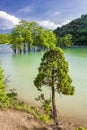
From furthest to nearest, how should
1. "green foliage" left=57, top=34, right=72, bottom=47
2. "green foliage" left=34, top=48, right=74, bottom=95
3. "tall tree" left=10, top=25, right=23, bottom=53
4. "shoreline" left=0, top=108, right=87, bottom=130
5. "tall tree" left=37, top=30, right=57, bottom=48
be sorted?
1. "green foliage" left=57, top=34, right=72, bottom=47
2. "tall tree" left=37, top=30, right=57, bottom=48
3. "tall tree" left=10, top=25, right=23, bottom=53
4. "green foliage" left=34, top=48, right=74, bottom=95
5. "shoreline" left=0, top=108, right=87, bottom=130

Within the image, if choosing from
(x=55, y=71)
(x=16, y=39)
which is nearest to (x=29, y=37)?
(x=16, y=39)

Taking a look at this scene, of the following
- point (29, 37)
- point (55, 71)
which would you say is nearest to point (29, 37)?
point (29, 37)

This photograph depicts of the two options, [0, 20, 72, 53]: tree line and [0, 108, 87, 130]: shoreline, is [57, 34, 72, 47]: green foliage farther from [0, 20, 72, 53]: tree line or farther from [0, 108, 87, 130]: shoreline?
[0, 108, 87, 130]: shoreline

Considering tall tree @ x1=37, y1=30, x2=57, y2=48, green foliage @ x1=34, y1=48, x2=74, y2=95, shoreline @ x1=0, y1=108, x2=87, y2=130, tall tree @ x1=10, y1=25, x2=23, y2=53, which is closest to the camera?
shoreline @ x1=0, y1=108, x2=87, y2=130

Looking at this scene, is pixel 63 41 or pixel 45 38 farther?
pixel 63 41

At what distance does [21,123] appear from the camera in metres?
15.3

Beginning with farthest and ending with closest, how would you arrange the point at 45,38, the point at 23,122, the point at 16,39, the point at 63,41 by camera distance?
the point at 63,41
the point at 45,38
the point at 16,39
the point at 23,122

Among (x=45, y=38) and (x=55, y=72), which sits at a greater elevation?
(x=55, y=72)

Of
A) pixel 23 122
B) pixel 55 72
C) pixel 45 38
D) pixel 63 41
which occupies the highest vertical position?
pixel 55 72

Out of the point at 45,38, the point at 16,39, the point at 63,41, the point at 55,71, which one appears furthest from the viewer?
the point at 63,41

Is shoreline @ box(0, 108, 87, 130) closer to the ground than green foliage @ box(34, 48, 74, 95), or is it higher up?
closer to the ground

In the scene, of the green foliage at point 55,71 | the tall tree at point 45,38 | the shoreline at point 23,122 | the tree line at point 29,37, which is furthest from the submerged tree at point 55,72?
the tall tree at point 45,38

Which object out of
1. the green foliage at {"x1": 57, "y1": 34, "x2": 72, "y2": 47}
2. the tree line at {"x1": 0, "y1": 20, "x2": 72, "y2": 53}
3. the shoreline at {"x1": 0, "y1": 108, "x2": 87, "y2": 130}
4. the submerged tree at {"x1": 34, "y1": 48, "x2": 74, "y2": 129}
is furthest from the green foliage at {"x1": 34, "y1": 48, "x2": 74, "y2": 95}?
the green foliage at {"x1": 57, "y1": 34, "x2": 72, "y2": 47}

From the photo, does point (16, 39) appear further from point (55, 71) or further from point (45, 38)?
point (55, 71)
